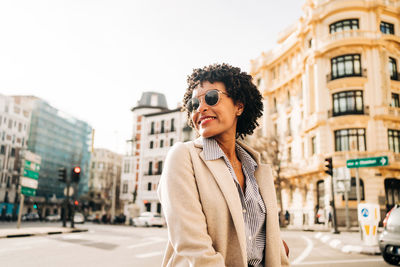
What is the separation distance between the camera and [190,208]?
67.5 inches

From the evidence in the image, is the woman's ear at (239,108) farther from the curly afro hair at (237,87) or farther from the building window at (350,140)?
the building window at (350,140)

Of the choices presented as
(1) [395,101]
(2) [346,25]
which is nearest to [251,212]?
(2) [346,25]

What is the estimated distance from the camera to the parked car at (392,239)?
7.70 m

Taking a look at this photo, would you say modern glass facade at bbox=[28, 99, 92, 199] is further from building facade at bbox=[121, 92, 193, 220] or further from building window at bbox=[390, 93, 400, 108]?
building window at bbox=[390, 93, 400, 108]

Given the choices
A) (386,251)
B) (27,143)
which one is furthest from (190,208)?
(27,143)

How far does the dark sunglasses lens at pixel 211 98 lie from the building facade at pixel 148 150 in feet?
160

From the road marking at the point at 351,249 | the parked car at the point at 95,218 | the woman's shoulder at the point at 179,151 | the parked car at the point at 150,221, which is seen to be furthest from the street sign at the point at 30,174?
the parked car at the point at 95,218

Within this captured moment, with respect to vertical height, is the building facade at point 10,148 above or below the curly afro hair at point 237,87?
above

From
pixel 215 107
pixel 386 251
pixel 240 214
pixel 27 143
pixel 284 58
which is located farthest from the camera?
pixel 27 143

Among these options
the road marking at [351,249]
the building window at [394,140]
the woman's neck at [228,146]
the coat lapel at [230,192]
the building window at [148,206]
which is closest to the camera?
the coat lapel at [230,192]

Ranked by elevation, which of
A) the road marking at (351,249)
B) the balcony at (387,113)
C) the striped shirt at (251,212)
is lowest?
the road marking at (351,249)

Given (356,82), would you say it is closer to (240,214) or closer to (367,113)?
(367,113)

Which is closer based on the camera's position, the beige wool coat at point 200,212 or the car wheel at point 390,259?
the beige wool coat at point 200,212

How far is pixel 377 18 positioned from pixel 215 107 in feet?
115
